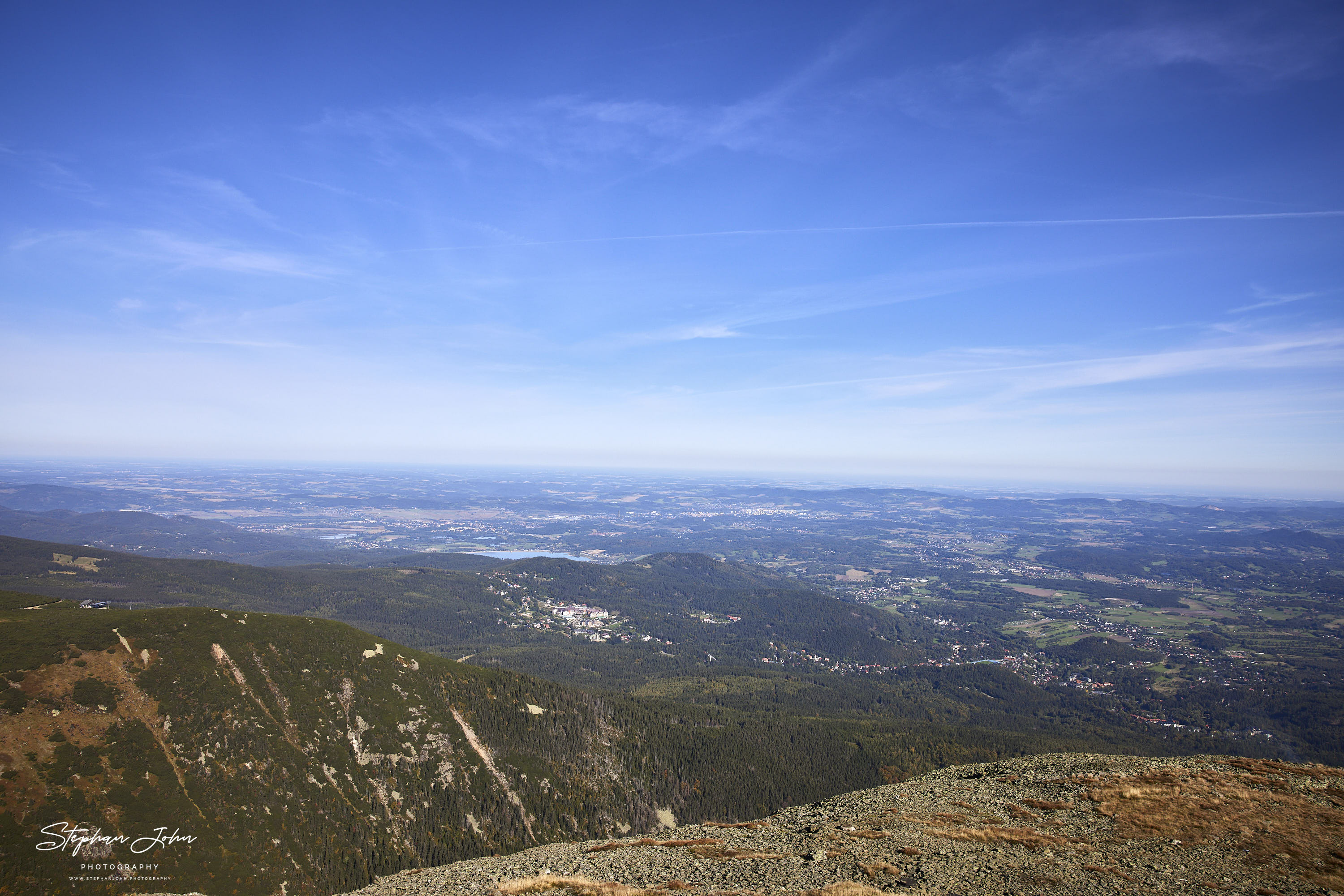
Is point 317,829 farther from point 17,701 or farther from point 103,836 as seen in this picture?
point 17,701

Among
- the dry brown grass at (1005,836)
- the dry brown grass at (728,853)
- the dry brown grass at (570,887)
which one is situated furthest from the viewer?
the dry brown grass at (728,853)

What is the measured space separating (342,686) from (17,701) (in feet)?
138

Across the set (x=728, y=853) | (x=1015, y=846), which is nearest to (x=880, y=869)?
(x=1015, y=846)

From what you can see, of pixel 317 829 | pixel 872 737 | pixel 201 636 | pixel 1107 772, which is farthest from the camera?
pixel 872 737

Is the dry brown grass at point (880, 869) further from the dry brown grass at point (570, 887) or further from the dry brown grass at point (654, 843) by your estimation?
the dry brown grass at point (654, 843)

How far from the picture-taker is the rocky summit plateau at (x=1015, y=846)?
28.7 m

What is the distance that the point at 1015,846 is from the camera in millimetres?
34219

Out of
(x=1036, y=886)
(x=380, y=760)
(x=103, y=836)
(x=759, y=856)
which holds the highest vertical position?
(x=1036, y=886)

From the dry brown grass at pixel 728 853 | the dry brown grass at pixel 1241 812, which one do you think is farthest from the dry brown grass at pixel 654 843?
the dry brown grass at pixel 1241 812

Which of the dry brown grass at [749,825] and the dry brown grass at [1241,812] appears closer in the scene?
the dry brown grass at [1241,812]

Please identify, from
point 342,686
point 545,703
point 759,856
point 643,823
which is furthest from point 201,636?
point 759,856

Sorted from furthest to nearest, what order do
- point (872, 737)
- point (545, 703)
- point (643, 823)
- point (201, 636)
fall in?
point (872, 737) → point (545, 703) → point (643, 823) → point (201, 636)

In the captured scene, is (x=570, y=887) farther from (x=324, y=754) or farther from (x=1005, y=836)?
(x=324, y=754)

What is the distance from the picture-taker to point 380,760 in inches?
3890
